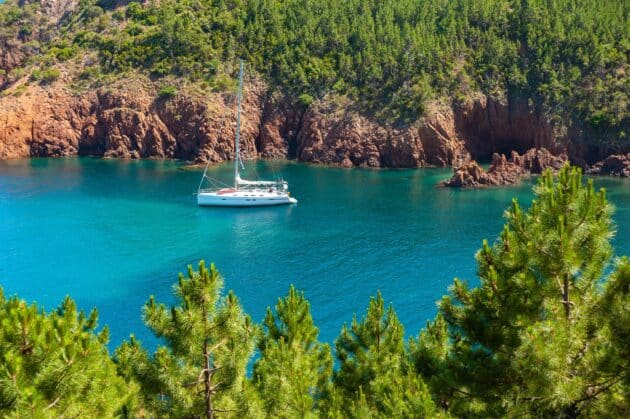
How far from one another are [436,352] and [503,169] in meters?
68.8

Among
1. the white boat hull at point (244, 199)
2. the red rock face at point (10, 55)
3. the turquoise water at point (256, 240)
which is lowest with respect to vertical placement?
the turquoise water at point (256, 240)

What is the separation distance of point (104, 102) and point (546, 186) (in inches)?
4374

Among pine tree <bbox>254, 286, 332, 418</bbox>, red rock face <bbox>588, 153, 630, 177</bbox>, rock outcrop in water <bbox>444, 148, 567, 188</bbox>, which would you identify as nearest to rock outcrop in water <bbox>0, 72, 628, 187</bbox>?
rock outcrop in water <bbox>444, 148, 567, 188</bbox>

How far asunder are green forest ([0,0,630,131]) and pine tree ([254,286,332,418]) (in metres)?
83.0

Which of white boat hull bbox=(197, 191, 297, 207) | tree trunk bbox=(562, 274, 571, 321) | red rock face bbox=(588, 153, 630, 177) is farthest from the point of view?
red rock face bbox=(588, 153, 630, 177)

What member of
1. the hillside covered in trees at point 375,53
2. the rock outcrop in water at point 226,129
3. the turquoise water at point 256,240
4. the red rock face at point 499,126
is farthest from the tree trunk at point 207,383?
the red rock face at point 499,126

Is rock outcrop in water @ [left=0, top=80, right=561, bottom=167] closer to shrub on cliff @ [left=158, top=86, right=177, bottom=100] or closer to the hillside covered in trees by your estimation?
shrub on cliff @ [left=158, top=86, right=177, bottom=100]

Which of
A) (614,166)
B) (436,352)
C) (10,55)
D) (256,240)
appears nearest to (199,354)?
(436,352)

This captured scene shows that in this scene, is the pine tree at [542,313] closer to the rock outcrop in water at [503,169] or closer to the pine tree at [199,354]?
the pine tree at [199,354]

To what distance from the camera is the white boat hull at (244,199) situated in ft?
231

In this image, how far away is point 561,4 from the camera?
105m

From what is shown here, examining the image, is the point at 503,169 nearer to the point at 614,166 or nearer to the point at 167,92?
the point at 614,166

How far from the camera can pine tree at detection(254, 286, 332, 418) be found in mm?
15071

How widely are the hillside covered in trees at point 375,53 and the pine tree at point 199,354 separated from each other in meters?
86.7
